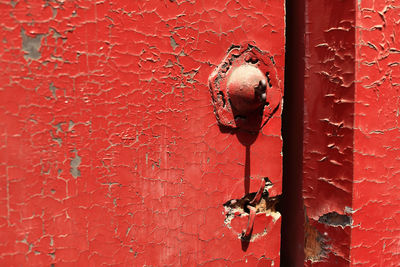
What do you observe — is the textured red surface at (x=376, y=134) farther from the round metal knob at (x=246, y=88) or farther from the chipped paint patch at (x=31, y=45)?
the chipped paint patch at (x=31, y=45)

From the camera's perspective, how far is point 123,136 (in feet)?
1.63

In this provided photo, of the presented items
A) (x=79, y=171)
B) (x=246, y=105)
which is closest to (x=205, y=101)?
(x=246, y=105)

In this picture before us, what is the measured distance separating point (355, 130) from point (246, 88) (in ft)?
0.70

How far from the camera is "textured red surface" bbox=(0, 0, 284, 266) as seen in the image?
436 millimetres

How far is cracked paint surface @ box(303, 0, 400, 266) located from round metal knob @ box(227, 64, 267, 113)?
138 millimetres

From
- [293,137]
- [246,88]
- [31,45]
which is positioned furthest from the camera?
[293,137]

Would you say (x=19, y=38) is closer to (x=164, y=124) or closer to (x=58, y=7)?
(x=58, y=7)

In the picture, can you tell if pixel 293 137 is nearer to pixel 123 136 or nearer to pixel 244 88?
pixel 244 88

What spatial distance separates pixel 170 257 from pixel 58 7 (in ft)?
1.50

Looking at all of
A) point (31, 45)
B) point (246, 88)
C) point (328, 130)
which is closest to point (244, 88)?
point (246, 88)

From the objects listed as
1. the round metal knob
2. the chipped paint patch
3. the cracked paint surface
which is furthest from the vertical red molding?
the chipped paint patch

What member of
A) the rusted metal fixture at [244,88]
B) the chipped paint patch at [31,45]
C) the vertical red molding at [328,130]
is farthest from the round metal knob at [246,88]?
the chipped paint patch at [31,45]

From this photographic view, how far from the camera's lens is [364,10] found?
53 centimetres

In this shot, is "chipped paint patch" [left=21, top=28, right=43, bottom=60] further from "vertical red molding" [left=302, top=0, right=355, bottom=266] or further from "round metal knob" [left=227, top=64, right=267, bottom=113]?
"vertical red molding" [left=302, top=0, right=355, bottom=266]
